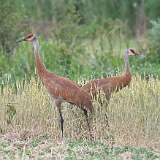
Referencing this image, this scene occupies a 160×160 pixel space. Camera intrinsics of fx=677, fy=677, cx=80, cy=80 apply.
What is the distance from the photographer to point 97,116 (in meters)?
10.0

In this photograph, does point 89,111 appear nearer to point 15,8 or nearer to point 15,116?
point 15,116

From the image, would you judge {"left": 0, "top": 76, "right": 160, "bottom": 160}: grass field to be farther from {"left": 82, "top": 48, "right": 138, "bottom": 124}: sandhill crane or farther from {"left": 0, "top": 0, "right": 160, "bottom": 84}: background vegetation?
{"left": 0, "top": 0, "right": 160, "bottom": 84}: background vegetation

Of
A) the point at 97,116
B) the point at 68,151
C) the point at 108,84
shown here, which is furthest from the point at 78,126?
the point at 68,151

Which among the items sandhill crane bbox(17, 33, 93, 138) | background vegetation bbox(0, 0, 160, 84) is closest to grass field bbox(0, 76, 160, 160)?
sandhill crane bbox(17, 33, 93, 138)

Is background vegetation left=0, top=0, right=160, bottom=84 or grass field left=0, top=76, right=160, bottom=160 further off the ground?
background vegetation left=0, top=0, right=160, bottom=84

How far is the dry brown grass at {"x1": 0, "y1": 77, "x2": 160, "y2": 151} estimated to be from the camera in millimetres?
9641

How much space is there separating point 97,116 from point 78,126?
0.34 m

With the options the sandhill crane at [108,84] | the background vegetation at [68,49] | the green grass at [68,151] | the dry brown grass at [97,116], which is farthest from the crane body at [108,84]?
the background vegetation at [68,49]

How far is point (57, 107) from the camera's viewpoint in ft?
32.6

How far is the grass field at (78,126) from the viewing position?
8.88 metres

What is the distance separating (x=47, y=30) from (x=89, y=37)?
16.3ft

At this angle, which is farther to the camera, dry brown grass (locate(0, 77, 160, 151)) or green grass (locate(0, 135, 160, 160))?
dry brown grass (locate(0, 77, 160, 151))

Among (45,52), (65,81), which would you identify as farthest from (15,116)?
(45,52)

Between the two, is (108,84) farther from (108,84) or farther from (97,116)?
(97,116)
